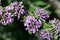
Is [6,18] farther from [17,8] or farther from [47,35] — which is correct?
[47,35]

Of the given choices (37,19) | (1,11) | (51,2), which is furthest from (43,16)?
(51,2)

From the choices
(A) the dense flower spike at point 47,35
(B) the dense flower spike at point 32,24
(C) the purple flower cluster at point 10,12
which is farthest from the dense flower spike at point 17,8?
(A) the dense flower spike at point 47,35

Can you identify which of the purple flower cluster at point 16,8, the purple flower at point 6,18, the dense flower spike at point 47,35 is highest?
the purple flower cluster at point 16,8

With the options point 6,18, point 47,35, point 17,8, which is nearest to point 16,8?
point 17,8

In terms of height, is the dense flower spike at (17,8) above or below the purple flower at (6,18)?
above

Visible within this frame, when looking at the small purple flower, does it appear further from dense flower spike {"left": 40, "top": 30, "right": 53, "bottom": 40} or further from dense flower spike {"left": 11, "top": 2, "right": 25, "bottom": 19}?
dense flower spike {"left": 40, "top": 30, "right": 53, "bottom": 40}

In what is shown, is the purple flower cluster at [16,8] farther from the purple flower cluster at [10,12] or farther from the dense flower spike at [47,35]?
the dense flower spike at [47,35]

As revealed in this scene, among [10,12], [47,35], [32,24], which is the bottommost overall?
[47,35]

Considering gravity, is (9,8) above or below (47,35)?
above
